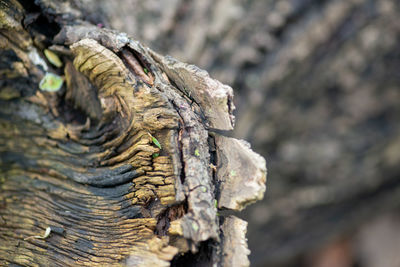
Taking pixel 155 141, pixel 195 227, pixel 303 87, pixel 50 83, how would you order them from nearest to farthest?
pixel 195 227 < pixel 155 141 < pixel 50 83 < pixel 303 87

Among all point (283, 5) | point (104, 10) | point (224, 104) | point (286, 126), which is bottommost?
point (224, 104)

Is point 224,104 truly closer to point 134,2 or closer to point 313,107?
point 134,2

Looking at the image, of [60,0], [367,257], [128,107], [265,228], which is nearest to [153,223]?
[128,107]

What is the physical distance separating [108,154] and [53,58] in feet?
1.20

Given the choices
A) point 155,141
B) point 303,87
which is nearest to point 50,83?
point 155,141

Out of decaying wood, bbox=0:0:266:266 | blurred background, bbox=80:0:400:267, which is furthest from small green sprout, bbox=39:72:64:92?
blurred background, bbox=80:0:400:267

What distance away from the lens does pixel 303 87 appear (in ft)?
6.44

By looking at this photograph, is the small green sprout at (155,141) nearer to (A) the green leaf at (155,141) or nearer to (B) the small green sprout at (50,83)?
(A) the green leaf at (155,141)

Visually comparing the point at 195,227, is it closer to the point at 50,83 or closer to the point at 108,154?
the point at 108,154

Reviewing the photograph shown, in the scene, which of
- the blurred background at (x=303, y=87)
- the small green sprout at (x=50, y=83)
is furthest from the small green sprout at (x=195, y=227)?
the blurred background at (x=303, y=87)

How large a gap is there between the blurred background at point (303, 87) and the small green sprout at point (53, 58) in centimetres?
30

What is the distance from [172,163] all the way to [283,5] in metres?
1.28

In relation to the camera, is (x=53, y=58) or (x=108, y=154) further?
(x=53, y=58)

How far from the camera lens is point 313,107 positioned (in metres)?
2.03
